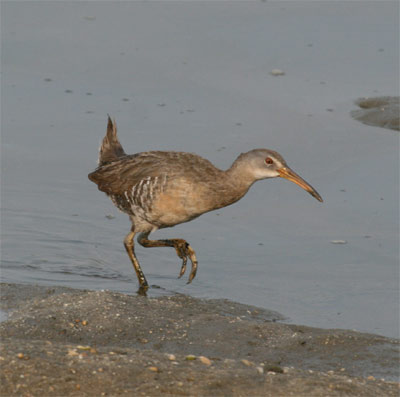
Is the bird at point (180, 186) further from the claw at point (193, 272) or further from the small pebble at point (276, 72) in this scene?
the small pebble at point (276, 72)

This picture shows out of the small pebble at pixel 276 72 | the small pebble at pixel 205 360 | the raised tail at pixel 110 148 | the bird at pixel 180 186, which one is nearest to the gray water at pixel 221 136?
the small pebble at pixel 276 72

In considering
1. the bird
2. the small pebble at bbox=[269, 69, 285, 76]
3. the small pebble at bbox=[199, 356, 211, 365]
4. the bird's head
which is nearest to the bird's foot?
the bird

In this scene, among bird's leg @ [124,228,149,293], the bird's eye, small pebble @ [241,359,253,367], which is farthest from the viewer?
bird's leg @ [124,228,149,293]

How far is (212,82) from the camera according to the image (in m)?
14.9

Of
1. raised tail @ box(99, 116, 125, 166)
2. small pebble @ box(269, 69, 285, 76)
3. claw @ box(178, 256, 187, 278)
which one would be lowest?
claw @ box(178, 256, 187, 278)

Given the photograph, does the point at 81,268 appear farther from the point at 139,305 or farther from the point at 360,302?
the point at 360,302

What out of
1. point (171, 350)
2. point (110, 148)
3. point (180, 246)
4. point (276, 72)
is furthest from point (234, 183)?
point (276, 72)

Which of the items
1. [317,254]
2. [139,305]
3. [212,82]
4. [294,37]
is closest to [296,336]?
[139,305]

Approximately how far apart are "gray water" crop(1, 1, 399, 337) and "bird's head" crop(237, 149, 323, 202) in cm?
97

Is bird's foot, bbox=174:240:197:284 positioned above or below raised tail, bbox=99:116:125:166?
below

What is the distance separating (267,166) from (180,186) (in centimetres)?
82

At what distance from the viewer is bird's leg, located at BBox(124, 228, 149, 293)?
33.0 feet

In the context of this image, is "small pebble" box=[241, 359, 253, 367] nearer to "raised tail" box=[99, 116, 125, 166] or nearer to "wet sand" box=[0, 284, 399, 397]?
"wet sand" box=[0, 284, 399, 397]

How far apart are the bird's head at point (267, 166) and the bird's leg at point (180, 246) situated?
93cm
